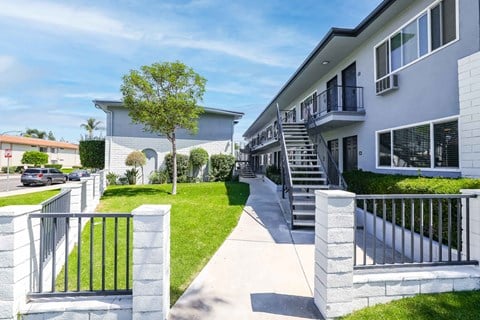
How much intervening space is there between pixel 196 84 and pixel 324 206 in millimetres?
11118

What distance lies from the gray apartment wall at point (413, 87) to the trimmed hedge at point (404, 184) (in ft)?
2.40

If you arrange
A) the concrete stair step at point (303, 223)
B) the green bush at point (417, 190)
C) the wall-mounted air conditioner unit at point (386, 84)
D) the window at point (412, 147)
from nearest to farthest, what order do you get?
1. the green bush at point (417, 190)
2. the window at point (412, 147)
3. the concrete stair step at point (303, 223)
4. the wall-mounted air conditioner unit at point (386, 84)

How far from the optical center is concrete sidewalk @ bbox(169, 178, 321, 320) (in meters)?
3.43

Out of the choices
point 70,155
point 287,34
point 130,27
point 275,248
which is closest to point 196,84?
point 130,27

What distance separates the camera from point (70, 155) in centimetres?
5516

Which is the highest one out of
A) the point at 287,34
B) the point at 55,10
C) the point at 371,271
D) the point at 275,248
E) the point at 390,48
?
the point at 287,34

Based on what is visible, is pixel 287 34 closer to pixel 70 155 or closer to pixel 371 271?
pixel 371 271

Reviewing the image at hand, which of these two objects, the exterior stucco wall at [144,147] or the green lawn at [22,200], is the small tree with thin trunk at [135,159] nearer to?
the exterior stucco wall at [144,147]

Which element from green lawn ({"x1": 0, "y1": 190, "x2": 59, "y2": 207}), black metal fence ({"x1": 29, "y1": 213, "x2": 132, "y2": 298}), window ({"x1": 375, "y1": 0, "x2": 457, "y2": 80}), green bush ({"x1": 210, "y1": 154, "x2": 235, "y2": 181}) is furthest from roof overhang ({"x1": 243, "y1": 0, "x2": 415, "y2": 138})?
green lawn ({"x1": 0, "y1": 190, "x2": 59, "y2": 207})

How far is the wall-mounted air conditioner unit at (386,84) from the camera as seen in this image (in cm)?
816

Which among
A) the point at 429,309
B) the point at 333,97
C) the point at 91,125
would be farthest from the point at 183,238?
the point at 91,125

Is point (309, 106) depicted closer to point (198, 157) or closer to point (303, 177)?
point (303, 177)

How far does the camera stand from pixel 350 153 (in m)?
11.4

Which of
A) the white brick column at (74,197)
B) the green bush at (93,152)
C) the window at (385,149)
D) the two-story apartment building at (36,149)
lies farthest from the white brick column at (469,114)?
the two-story apartment building at (36,149)
